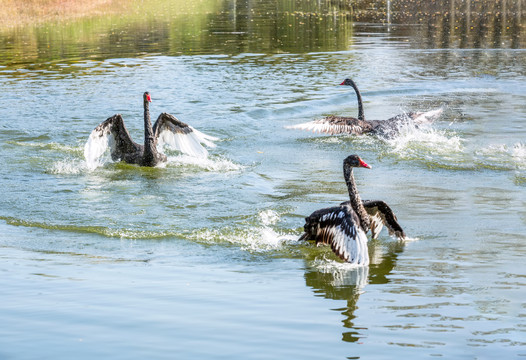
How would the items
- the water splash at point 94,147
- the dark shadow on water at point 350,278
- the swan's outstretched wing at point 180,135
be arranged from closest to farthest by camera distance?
the dark shadow on water at point 350,278, the water splash at point 94,147, the swan's outstretched wing at point 180,135

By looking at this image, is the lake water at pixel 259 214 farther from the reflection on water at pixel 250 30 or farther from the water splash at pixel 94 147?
the reflection on water at pixel 250 30

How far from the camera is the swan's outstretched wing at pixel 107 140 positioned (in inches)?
571

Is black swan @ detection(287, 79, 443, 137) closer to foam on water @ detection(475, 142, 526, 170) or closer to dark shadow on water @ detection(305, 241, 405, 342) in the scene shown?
foam on water @ detection(475, 142, 526, 170)

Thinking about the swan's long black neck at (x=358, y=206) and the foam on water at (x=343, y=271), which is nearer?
the foam on water at (x=343, y=271)

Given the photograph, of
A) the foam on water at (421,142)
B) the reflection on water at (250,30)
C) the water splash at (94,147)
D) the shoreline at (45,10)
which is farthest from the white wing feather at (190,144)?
the shoreline at (45,10)

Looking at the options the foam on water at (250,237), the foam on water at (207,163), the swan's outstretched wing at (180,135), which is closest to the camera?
the foam on water at (250,237)

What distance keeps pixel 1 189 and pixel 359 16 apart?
3348cm

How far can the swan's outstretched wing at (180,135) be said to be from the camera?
1529 cm

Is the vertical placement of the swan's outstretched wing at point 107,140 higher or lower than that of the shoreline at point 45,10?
lower

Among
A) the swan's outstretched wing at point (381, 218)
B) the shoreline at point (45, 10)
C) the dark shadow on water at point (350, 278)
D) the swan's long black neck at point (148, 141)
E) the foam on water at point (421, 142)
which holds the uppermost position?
the shoreline at point (45, 10)

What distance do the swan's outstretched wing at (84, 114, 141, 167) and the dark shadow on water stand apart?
6.27 meters

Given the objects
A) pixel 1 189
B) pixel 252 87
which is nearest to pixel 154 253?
pixel 1 189

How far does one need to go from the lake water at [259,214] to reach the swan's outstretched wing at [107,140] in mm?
346

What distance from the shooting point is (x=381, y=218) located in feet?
34.3
